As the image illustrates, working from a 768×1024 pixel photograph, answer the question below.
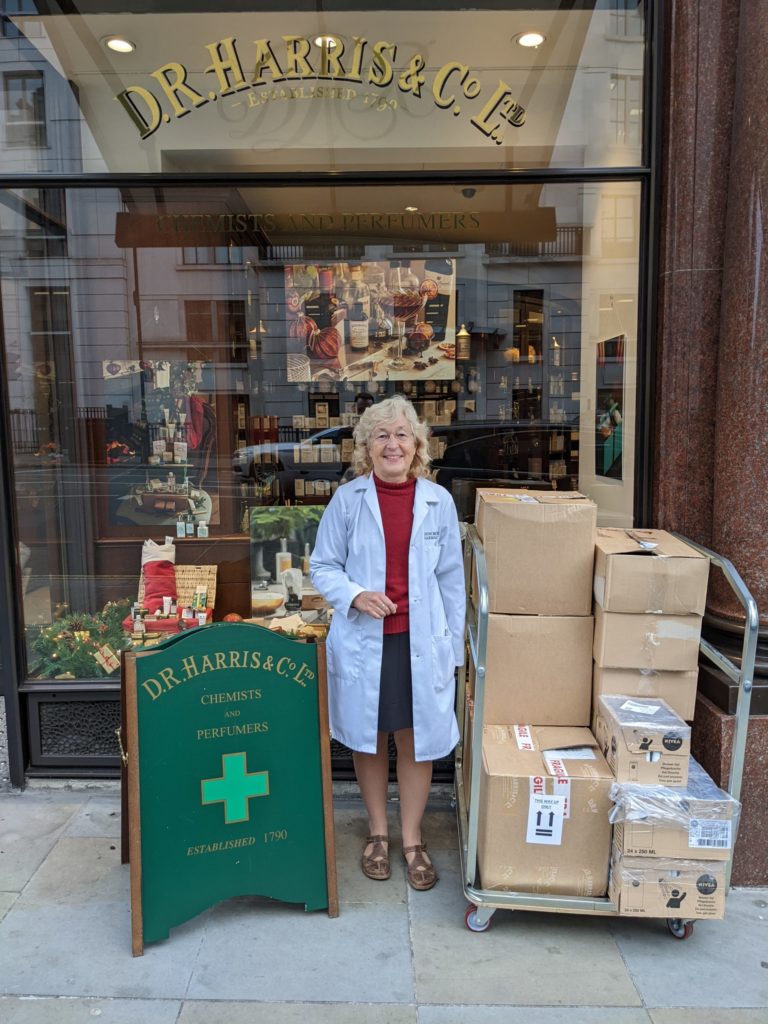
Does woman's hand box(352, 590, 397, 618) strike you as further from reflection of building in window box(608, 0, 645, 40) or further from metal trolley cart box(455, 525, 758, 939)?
reflection of building in window box(608, 0, 645, 40)

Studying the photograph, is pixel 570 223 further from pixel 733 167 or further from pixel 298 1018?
pixel 298 1018

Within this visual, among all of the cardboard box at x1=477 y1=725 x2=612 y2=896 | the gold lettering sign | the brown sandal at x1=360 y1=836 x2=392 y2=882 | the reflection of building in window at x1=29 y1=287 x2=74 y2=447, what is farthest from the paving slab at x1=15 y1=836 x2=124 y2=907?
the gold lettering sign

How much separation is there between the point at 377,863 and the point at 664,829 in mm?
1160

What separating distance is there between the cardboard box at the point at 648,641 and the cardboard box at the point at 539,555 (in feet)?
0.50

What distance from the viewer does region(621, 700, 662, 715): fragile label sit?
274 cm

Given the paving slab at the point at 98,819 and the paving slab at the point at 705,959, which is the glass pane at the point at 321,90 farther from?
the paving slab at the point at 705,959

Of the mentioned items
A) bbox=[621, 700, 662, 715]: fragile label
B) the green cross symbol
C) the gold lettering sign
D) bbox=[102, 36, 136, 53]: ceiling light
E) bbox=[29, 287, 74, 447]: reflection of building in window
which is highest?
bbox=[102, 36, 136, 53]: ceiling light

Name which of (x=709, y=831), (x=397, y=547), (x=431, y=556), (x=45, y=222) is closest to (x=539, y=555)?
(x=431, y=556)

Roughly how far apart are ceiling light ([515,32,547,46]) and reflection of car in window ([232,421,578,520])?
2.24 m

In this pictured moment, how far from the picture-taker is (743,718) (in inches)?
107

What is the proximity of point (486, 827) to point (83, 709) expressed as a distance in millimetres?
2334

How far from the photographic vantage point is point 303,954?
2621 mm

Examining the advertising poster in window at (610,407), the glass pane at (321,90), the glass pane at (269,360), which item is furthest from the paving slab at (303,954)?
the glass pane at (321,90)

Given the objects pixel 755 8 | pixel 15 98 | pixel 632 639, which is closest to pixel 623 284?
pixel 755 8
